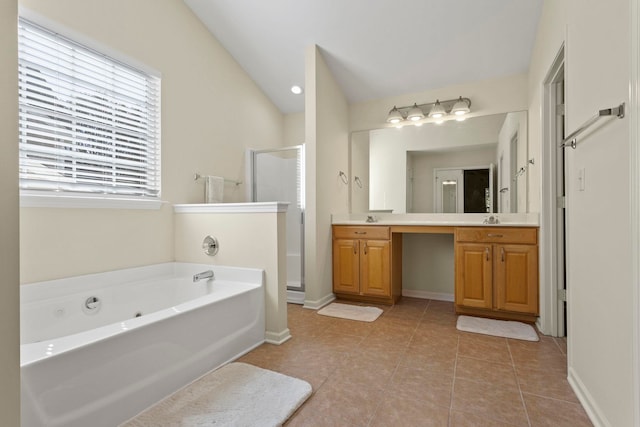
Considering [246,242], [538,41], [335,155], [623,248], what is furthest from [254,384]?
[538,41]

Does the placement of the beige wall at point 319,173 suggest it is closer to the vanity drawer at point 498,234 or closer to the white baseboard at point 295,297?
the white baseboard at point 295,297

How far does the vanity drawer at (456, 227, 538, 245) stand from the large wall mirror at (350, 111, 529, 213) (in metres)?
0.40

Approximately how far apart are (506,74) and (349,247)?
2313 mm

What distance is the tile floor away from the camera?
5.03 ft

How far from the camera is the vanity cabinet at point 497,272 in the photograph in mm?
2729

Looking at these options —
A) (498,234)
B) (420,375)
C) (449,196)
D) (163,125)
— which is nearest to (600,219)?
(420,375)

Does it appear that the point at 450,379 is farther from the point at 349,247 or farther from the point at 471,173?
the point at 471,173

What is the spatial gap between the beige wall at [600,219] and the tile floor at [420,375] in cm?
22

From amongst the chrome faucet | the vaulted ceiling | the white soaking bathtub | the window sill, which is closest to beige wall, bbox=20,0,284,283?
the window sill

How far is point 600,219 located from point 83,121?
303 centimetres

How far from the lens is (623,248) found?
1.20m

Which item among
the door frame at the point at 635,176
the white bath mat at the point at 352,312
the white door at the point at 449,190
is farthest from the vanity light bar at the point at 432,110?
the door frame at the point at 635,176

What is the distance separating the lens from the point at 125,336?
1.48m

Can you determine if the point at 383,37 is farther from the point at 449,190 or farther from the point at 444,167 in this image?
the point at 449,190
